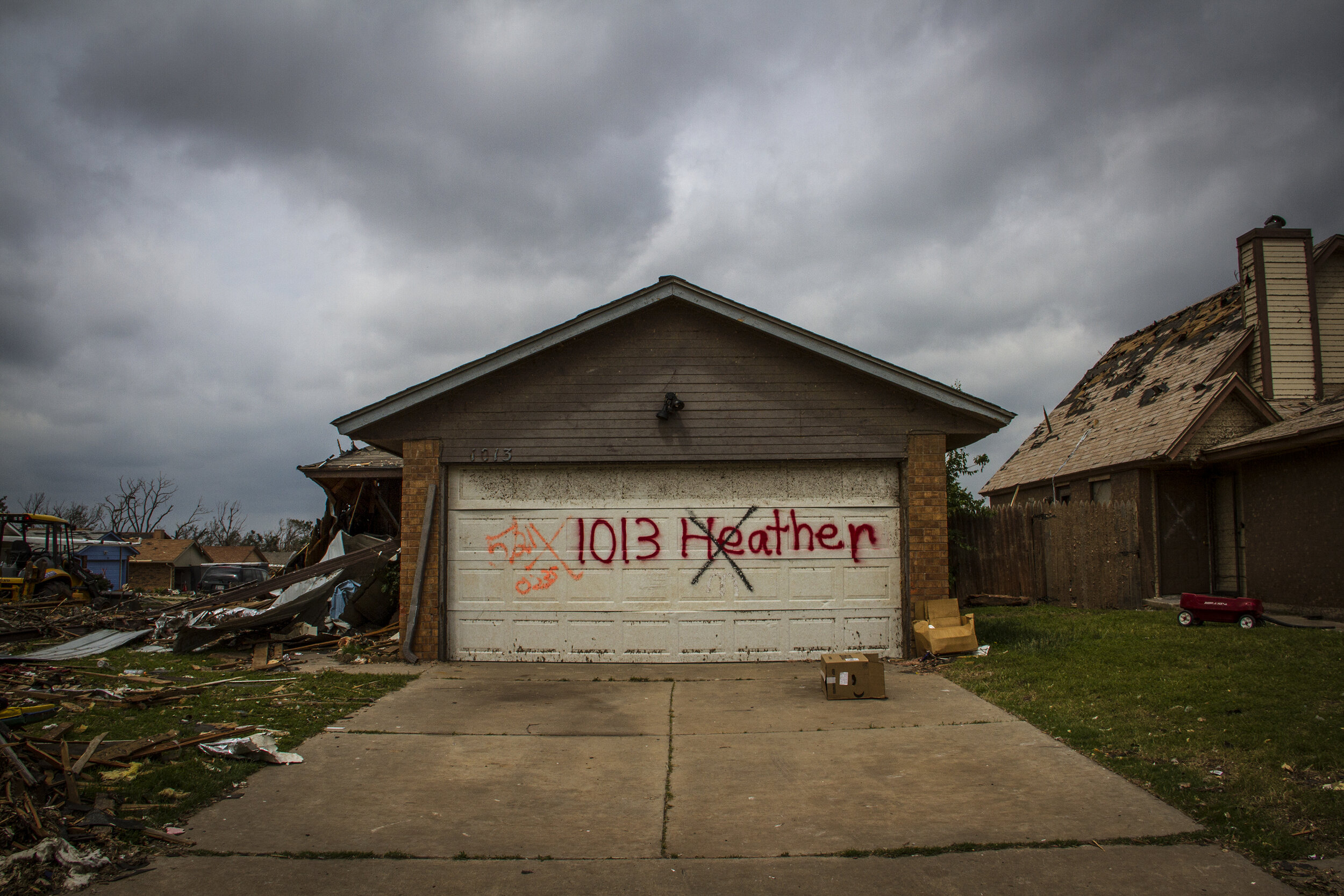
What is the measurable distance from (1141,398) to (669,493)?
1178 centimetres

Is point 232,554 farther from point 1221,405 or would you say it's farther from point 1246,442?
point 1246,442

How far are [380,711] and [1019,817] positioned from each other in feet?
17.8

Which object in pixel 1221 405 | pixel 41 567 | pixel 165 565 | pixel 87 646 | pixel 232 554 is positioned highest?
pixel 1221 405

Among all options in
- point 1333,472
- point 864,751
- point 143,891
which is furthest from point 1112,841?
point 1333,472

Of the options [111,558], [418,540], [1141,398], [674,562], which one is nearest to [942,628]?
[674,562]

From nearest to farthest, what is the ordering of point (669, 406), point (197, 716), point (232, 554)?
point (197, 716), point (669, 406), point (232, 554)

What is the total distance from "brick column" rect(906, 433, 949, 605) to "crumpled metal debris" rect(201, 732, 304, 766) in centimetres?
696

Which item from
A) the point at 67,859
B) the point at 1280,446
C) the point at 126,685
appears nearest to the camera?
the point at 67,859

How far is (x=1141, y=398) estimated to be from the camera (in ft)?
55.7

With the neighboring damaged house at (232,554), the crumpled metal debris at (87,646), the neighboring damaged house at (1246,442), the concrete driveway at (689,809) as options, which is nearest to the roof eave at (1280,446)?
the neighboring damaged house at (1246,442)

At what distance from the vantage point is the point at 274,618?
11.7 meters

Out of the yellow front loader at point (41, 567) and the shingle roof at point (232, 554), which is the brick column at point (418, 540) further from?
the shingle roof at point (232, 554)

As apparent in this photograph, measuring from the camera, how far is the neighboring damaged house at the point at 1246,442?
12484 millimetres

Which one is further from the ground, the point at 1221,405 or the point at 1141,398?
the point at 1141,398
